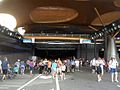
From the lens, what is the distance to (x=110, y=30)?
4675cm

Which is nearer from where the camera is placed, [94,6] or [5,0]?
[5,0]

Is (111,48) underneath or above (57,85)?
above

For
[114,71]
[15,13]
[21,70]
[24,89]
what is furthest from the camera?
[15,13]

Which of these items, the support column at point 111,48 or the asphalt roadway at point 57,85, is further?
the support column at point 111,48

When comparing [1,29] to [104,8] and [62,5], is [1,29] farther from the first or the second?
[104,8]

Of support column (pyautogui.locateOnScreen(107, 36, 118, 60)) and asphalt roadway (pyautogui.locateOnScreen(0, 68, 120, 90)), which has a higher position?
support column (pyautogui.locateOnScreen(107, 36, 118, 60))

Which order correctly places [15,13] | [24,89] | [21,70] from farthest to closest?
1. [15,13]
2. [21,70]
3. [24,89]

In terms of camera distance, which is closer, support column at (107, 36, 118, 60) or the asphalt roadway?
the asphalt roadway

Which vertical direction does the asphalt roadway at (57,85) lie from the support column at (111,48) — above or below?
below

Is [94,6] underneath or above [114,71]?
above

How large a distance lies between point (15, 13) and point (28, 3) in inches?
133

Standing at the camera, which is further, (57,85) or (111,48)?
(111,48)

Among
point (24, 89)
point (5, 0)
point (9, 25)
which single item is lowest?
point (24, 89)

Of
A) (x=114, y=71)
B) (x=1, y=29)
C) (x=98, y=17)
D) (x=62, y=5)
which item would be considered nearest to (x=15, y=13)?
(x=1, y=29)
